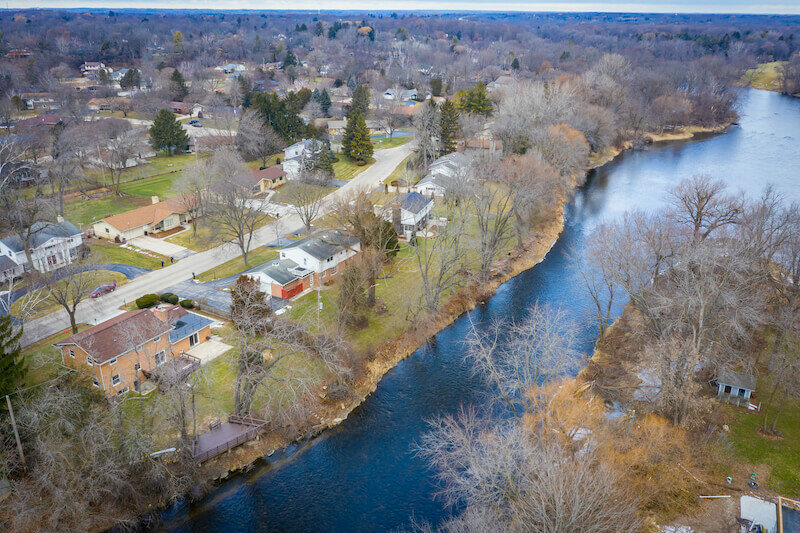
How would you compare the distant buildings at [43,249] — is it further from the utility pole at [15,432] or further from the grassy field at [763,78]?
the grassy field at [763,78]

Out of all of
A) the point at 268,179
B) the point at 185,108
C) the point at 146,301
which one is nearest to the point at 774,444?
the point at 146,301

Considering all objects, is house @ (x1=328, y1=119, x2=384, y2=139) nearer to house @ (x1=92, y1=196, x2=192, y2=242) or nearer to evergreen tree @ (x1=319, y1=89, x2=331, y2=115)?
evergreen tree @ (x1=319, y1=89, x2=331, y2=115)

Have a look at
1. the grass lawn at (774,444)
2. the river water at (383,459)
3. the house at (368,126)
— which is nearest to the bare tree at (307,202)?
the river water at (383,459)

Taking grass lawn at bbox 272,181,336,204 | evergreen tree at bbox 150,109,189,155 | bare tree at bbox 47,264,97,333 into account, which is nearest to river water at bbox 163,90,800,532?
bare tree at bbox 47,264,97,333

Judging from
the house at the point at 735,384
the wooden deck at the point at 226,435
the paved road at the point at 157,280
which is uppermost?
the paved road at the point at 157,280

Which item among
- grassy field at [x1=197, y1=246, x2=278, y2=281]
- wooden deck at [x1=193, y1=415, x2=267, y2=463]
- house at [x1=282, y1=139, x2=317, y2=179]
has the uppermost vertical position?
house at [x1=282, y1=139, x2=317, y2=179]

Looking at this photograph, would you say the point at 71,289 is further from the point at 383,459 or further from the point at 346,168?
the point at 346,168

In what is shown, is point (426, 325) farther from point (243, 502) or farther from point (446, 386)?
point (243, 502)
